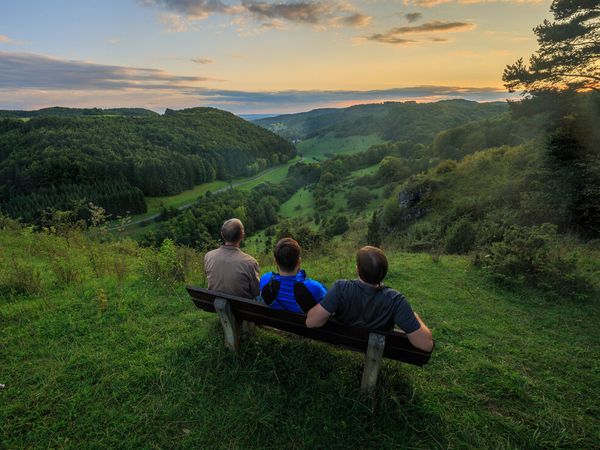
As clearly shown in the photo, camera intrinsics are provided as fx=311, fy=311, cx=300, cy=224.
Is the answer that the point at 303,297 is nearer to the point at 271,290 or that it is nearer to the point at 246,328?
the point at 271,290

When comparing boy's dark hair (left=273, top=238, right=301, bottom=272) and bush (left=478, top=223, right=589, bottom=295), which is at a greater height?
boy's dark hair (left=273, top=238, right=301, bottom=272)

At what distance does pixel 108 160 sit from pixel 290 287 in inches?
3792

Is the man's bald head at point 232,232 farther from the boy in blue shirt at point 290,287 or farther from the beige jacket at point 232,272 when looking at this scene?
the boy in blue shirt at point 290,287

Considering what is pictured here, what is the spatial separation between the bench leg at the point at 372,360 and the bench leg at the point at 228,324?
5.07 feet

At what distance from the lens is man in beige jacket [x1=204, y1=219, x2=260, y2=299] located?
3.94 meters

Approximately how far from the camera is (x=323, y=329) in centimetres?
314

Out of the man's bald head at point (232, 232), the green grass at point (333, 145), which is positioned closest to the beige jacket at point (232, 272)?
the man's bald head at point (232, 232)

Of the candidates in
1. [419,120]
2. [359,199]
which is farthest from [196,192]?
[419,120]

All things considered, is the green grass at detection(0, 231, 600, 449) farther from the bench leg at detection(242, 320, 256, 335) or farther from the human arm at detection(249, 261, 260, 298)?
the human arm at detection(249, 261, 260, 298)

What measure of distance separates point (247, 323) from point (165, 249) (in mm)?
3950

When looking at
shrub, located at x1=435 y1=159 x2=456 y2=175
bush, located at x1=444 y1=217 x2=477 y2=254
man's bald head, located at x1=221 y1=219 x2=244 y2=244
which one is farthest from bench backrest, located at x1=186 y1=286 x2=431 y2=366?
shrub, located at x1=435 y1=159 x2=456 y2=175

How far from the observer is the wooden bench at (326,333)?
2.86 meters

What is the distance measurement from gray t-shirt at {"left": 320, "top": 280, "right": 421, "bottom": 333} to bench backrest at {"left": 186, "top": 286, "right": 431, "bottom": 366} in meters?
0.14

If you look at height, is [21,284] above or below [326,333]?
below
